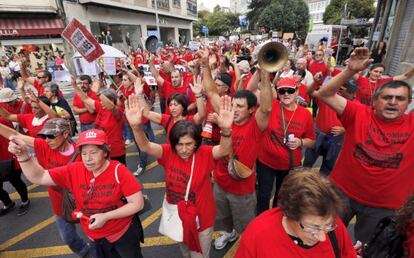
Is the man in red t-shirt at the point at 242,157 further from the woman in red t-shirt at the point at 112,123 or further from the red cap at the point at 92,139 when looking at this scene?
the woman in red t-shirt at the point at 112,123

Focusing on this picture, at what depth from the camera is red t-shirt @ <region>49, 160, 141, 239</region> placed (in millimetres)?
2311

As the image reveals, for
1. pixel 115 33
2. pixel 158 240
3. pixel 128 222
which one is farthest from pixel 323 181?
pixel 115 33

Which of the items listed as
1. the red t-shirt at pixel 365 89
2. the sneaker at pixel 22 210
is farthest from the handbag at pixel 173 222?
the red t-shirt at pixel 365 89

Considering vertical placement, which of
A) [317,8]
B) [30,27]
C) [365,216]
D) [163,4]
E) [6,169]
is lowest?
[6,169]

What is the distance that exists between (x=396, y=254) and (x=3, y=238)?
482cm

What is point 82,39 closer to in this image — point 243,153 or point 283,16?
point 243,153

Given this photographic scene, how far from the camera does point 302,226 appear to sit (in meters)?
1.43

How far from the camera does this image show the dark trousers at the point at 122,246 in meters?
2.46

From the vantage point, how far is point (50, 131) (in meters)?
2.70

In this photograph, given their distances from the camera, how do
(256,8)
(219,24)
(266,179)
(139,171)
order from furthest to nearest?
(219,24), (256,8), (139,171), (266,179)

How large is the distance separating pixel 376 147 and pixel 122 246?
2.51 meters

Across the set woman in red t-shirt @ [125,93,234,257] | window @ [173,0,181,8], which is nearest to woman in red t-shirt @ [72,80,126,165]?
woman in red t-shirt @ [125,93,234,257]

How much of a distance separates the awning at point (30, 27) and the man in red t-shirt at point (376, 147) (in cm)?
2282

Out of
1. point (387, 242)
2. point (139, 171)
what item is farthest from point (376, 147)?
point (139, 171)
